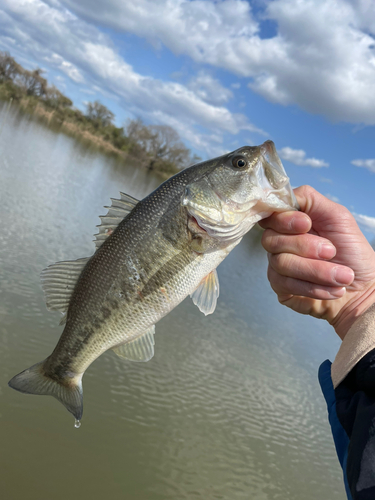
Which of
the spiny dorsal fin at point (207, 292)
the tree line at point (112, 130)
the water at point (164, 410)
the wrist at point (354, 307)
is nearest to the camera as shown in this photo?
the spiny dorsal fin at point (207, 292)

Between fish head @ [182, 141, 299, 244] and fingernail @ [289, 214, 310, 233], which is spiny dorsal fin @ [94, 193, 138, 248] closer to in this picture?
fish head @ [182, 141, 299, 244]

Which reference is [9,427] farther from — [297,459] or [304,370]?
[304,370]

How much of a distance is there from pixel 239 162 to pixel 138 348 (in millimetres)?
1661

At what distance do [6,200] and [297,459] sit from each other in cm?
1243

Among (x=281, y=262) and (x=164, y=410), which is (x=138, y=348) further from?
(x=164, y=410)

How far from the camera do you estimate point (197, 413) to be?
24.7ft

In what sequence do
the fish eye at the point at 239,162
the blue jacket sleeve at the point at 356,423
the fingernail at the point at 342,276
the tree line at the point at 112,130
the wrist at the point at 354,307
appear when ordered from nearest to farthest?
the blue jacket sleeve at the point at 356,423 < the fingernail at the point at 342,276 < the fish eye at the point at 239,162 < the wrist at the point at 354,307 < the tree line at the point at 112,130

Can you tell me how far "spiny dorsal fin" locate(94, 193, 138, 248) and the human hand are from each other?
1119 millimetres

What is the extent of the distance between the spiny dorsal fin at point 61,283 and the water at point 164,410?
3556 millimetres

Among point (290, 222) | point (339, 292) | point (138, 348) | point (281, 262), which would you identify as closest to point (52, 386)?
point (138, 348)

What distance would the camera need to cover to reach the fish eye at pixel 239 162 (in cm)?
262

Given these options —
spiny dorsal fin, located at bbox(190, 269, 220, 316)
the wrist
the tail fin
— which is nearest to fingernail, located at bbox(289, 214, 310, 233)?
spiny dorsal fin, located at bbox(190, 269, 220, 316)

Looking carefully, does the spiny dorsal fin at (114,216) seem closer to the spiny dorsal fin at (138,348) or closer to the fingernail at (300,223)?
the spiny dorsal fin at (138,348)

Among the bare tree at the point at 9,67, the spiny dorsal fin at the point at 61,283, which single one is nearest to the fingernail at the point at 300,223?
the spiny dorsal fin at the point at 61,283
